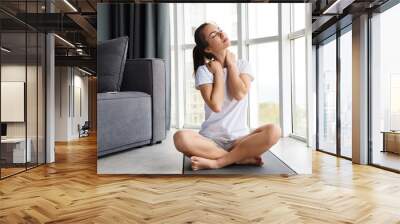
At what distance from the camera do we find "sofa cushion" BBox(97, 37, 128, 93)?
14.8ft

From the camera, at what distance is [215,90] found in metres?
4.34

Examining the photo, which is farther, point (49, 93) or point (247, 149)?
point (49, 93)

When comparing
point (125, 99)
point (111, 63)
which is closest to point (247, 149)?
point (125, 99)

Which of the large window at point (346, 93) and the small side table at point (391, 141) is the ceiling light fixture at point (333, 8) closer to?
the large window at point (346, 93)

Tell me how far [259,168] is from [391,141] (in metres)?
2.13

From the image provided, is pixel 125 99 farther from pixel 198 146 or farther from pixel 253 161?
pixel 253 161

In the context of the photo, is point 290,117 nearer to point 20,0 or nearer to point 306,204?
point 306,204

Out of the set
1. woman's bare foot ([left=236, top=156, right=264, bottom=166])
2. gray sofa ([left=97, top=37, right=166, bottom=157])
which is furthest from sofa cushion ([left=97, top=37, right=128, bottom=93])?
woman's bare foot ([left=236, top=156, right=264, bottom=166])

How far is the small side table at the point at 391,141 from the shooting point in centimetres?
516

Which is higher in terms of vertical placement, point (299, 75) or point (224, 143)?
point (299, 75)

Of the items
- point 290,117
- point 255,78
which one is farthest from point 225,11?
Result: point 290,117

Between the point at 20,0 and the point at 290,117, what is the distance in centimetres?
388

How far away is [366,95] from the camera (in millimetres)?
5578

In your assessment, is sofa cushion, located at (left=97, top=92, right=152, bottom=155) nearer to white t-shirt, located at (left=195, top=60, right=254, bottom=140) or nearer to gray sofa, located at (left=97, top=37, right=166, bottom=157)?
gray sofa, located at (left=97, top=37, right=166, bottom=157)
